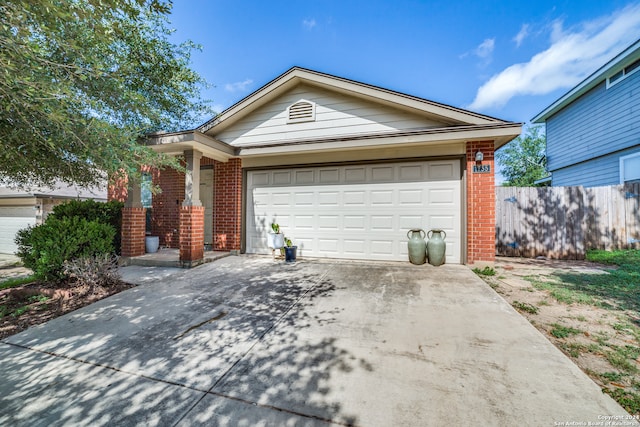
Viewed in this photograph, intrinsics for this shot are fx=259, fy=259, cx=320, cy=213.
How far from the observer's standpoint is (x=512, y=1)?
294 inches

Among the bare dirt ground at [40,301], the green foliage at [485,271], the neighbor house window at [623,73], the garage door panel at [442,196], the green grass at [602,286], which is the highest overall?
the neighbor house window at [623,73]

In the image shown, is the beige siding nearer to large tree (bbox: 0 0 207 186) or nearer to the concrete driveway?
large tree (bbox: 0 0 207 186)

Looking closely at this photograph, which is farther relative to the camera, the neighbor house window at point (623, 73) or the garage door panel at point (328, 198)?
the neighbor house window at point (623, 73)

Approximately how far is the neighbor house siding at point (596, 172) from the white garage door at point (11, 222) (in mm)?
23080

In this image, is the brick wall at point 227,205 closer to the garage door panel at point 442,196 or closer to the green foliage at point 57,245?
the green foliage at point 57,245

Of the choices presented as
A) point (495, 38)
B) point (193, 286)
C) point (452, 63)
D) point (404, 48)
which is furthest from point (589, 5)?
point (193, 286)

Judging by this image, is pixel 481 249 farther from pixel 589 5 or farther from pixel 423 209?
pixel 589 5

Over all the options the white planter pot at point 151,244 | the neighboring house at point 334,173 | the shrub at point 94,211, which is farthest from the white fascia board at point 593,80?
the shrub at point 94,211

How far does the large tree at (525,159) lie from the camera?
923 inches

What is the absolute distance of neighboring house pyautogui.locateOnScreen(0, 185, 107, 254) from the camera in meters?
11.1

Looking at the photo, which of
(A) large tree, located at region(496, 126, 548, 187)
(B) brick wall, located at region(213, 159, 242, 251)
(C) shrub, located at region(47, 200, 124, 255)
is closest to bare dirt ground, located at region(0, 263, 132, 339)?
(C) shrub, located at region(47, 200, 124, 255)

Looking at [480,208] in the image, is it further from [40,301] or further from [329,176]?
[40,301]

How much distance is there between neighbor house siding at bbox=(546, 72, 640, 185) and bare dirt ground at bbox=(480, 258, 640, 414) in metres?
7.65

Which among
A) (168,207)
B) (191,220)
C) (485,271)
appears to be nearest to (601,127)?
(485,271)
